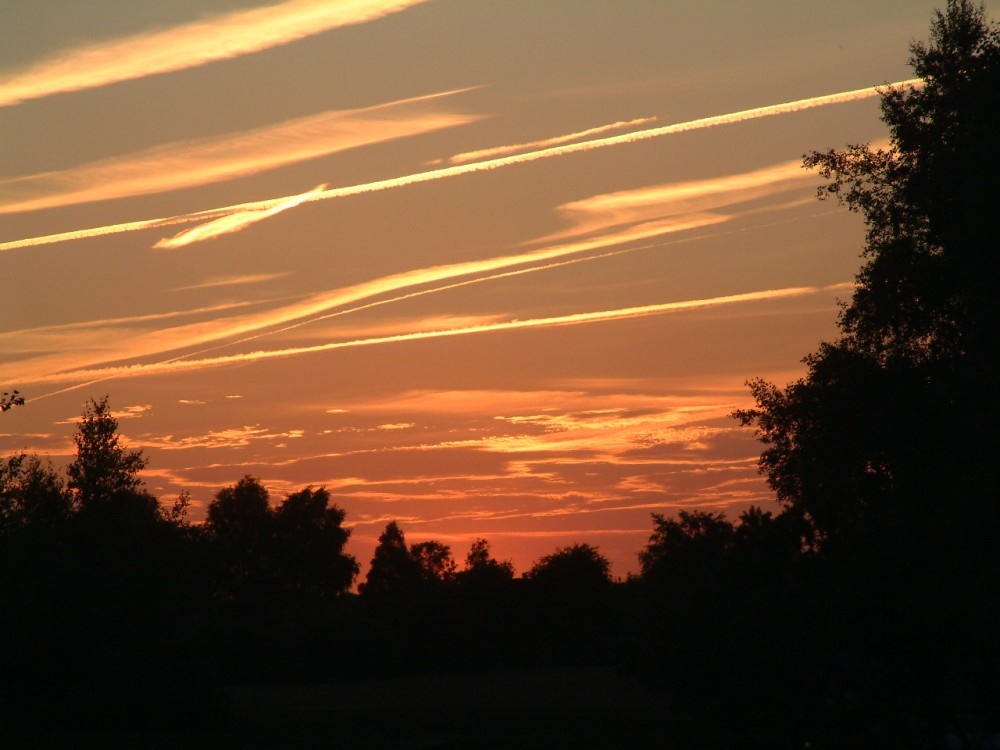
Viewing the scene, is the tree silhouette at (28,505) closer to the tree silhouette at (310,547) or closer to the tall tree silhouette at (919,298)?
the tall tree silhouette at (919,298)

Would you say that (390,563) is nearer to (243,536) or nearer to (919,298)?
(243,536)

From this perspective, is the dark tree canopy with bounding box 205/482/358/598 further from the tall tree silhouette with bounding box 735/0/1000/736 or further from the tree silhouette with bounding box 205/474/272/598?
the tall tree silhouette with bounding box 735/0/1000/736

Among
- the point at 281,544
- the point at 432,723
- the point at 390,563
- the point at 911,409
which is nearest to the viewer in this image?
the point at 911,409

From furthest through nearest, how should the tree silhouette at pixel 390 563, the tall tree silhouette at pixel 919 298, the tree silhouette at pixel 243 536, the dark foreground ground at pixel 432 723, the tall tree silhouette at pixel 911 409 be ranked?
the tree silhouette at pixel 390 563 → the tree silhouette at pixel 243 536 → the dark foreground ground at pixel 432 723 → the tall tree silhouette at pixel 919 298 → the tall tree silhouette at pixel 911 409

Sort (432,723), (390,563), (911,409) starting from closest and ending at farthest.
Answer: (911,409) < (432,723) < (390,563)

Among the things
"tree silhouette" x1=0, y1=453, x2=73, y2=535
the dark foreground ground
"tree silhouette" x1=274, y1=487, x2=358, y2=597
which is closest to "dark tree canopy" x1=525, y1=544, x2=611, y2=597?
"tree silhouette" x1=274, y1=487, x2=358, y2=597

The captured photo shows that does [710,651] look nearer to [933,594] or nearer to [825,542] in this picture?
[825,542]

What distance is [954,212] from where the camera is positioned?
31.7 meters

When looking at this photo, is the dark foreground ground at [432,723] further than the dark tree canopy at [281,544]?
No

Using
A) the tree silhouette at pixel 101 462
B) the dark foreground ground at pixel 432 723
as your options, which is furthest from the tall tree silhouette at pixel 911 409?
the tree silhouette at pixel 101 462

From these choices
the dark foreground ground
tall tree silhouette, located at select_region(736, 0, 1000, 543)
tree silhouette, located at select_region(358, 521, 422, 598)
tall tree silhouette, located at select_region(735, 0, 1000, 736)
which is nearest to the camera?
tall tree silhouette, located at select_region(735, 0, 1000, 736)

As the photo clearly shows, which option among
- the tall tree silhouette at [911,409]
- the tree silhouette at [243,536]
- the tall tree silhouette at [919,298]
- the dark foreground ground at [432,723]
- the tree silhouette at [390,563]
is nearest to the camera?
the tall tree silhouette at [911,409]

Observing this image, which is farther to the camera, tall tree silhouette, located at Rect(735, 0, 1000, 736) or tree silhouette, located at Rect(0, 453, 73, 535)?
tree silhouette, located at Rect(0, 453, 73, 535)

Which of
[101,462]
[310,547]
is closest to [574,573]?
[310,547]
